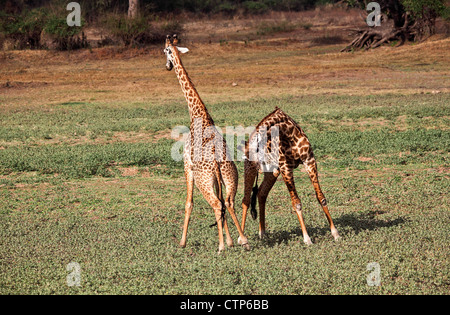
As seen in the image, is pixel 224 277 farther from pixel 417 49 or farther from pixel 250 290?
pixel 417 49

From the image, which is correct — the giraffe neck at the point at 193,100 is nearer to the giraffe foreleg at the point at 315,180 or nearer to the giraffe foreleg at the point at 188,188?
the giraffe foreleg at the point at 188,188

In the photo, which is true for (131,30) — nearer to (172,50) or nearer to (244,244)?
(172,50)

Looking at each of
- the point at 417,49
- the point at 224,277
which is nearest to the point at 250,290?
the point at 224,277

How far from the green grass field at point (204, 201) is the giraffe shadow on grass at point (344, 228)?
0.03 meters

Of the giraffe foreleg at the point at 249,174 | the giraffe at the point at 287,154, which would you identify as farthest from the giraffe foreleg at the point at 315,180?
the giraffe foreleg at the point at 249,174

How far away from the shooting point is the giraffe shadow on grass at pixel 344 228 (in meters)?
7.61

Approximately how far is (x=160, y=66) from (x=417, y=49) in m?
10.0

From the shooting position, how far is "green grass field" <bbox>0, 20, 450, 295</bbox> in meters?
6.34

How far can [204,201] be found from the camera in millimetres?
9820

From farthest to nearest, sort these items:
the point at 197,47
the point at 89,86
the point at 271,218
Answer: the point at 197,47, the point at 89,86, the point at 271,218

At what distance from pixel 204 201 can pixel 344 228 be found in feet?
8.78

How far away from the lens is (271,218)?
28.5 ft

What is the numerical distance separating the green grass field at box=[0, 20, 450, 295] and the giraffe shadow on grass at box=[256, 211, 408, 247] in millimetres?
27

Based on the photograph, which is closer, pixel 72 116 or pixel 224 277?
pixel 224 277
